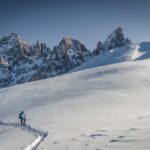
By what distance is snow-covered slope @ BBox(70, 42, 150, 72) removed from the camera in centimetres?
13799

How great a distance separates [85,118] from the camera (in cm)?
3328

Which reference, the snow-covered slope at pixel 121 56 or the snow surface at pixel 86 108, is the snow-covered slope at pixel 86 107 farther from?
the snow-covered slope at pixel 121 56

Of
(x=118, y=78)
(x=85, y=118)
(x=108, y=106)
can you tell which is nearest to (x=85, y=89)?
(x=118, y=78)

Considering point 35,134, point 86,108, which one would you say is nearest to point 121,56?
point 86,108

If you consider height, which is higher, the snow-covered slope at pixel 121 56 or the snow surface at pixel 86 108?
the snow-covered slope at pixel 121 56

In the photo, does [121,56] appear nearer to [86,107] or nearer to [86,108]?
[86,107]

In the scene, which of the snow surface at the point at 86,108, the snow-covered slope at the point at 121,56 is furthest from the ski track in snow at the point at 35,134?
the snow-covered slope at the point at 121,56

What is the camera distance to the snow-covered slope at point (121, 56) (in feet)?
453

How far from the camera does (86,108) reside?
39.8m

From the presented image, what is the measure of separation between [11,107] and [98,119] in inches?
689

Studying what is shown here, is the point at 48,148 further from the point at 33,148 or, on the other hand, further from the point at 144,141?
the point at 144,141

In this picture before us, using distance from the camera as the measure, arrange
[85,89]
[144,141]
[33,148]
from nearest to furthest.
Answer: [144,141] → [33,148] → [85,89]

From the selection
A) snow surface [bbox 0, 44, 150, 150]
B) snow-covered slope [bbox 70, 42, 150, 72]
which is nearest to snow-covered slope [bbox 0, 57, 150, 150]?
snow surface [bbox 0, 44, 150, 150]

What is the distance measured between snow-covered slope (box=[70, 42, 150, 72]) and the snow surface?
65444 millimetres
